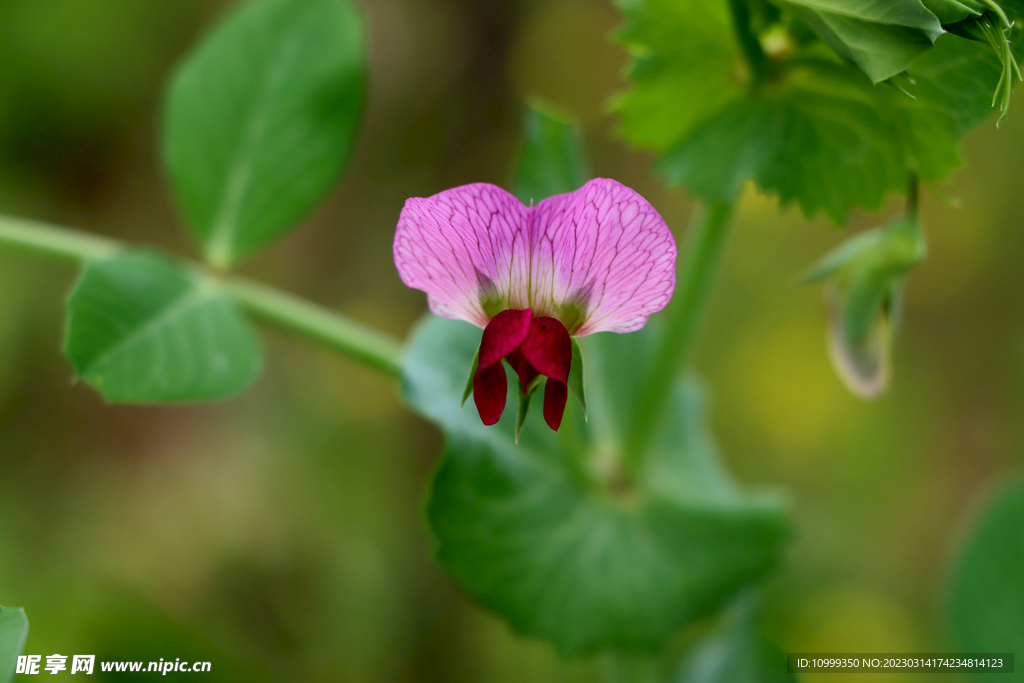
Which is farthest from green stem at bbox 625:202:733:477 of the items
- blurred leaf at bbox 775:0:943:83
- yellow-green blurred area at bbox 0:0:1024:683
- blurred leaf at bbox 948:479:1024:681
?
yellow-green blurred area at bbox 0:0:1024:683

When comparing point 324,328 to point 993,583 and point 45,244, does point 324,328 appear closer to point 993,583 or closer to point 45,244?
point 45,244

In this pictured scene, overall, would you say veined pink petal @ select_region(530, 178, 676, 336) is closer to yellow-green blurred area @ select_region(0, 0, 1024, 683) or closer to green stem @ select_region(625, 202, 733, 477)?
green stem @ select_region(625, 202, 733, 477)

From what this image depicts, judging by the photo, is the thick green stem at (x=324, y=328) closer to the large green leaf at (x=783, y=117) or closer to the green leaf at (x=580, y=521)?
the green leaf at (x=580, y=521)

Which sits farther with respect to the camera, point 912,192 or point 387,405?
point 387,405

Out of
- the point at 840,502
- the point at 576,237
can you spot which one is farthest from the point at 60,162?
the point at 840,502

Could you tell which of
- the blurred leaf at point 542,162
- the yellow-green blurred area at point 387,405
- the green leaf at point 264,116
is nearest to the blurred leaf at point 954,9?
the blurred leaf at point 542,162

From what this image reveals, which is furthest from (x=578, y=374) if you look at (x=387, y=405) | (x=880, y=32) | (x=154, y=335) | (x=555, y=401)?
(x=387, y=405)

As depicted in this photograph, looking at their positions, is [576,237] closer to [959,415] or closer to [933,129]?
[933,129]
